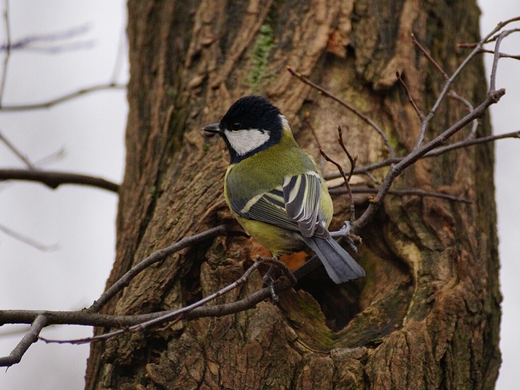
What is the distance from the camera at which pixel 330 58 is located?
3.83 metres

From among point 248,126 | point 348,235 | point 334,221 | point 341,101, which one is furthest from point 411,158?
point 248,126

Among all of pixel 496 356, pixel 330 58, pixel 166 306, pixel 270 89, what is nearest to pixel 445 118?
pixel 330 58

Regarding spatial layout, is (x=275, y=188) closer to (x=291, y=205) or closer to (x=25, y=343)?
(x=291, y=205)

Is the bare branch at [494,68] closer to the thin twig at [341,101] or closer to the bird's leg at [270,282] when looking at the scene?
the thin twig at [341,101]

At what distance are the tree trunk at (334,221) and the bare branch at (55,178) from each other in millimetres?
263

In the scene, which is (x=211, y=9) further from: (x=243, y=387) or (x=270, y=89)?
(x=243, y=387)

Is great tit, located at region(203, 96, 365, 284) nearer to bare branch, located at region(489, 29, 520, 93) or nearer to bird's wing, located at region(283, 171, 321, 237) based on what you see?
bird's wing, located at region(283, 171, 321, 237)

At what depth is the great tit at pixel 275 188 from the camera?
2.88 m

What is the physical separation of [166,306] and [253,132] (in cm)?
115

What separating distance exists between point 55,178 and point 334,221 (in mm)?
1861

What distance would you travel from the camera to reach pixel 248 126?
3.55 metres

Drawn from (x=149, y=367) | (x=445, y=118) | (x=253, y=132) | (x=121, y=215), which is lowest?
(x=121, y=215)

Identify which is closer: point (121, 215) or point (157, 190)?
point (157, 190)

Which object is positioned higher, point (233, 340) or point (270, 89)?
point (270, 89)
